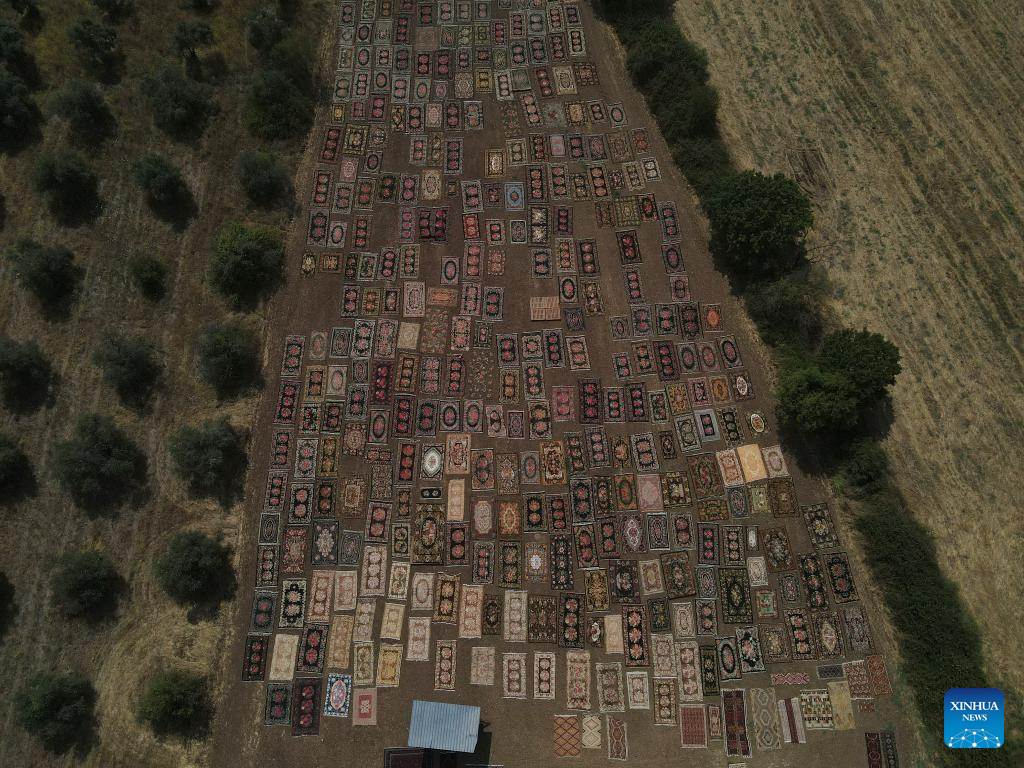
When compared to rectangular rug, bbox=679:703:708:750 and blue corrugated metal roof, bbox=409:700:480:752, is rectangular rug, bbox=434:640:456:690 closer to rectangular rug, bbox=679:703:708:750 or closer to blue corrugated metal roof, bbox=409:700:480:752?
blue corrugated metal roof, bbox=409:700:480:752

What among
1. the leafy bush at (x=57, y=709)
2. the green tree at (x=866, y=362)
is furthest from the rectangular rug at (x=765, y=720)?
the leafy bush at (x=57, y=709)

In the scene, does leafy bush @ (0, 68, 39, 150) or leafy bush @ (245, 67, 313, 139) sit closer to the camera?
leafy bush @ (0, 68, 39, 150)

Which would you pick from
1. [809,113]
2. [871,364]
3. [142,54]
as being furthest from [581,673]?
[142,54]

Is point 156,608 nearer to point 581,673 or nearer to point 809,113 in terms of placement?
point 581,673

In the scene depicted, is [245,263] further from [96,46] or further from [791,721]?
[791,721]

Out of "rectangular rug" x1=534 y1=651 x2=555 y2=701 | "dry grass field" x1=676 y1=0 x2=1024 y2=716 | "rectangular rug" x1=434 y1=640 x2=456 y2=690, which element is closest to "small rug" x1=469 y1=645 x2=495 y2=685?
"rectangular rug" x1=434 y1=640 x2=456 y2=690

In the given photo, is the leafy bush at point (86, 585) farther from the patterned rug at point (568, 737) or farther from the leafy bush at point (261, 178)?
the patterned rug at point (568, 737)
